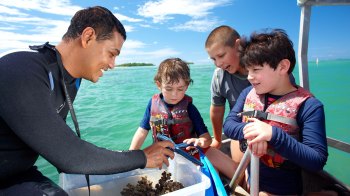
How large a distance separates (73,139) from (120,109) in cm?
1010

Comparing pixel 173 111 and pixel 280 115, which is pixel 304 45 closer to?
pixel 280 115

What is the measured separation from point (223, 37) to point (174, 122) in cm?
93

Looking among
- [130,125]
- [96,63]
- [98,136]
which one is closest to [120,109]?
[130,125]

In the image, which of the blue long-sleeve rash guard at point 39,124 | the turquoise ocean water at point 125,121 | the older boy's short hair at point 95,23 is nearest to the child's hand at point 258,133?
the blue long-sleeve rash guard at point 39,124

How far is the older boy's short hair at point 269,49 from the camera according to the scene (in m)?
1.58

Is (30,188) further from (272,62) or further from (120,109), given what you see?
(120,109)

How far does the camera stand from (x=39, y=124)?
1.04 m

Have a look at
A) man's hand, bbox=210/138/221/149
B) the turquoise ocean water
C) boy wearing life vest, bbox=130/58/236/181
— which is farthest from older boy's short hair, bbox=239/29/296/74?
the turquoise ocean water

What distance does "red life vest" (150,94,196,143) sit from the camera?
2.35 m

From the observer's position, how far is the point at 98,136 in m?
7.21

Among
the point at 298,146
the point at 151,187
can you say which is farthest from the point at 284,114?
the point at 151,187

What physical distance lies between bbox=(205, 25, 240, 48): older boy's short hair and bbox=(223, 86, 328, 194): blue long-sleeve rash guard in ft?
2.95

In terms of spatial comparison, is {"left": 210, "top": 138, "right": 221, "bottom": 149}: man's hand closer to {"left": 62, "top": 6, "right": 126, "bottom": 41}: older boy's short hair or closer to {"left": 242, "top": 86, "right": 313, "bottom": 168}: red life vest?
{"left": 242, "top": 86, "right": 313, "bottom": 168}: red life vest

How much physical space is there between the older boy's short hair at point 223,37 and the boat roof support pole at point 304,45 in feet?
1.90
